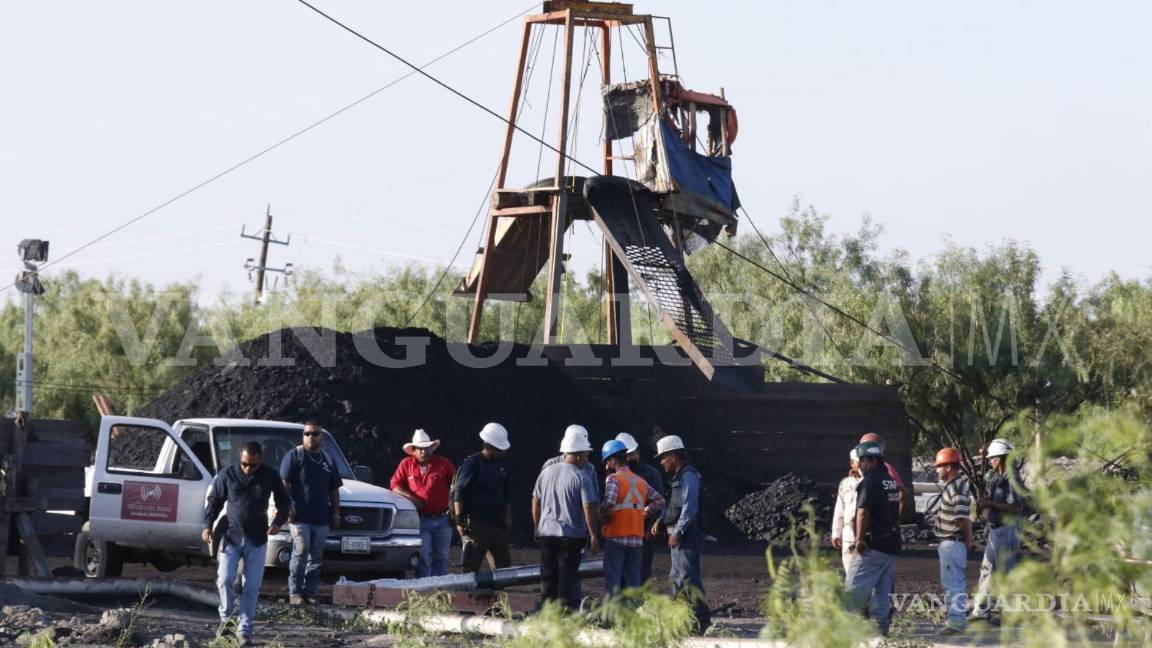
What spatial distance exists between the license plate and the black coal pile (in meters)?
9.80

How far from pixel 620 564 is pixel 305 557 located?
3.75 m

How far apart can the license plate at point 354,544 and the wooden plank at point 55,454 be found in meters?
3.00

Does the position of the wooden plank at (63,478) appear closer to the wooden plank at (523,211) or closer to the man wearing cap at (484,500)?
the man wearing cap at (484,500)

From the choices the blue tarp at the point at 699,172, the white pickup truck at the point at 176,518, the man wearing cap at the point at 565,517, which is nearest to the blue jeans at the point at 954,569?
the man wearing cap at the point at 565,517

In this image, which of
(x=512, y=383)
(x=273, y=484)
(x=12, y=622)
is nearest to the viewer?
(x=12, y=622)

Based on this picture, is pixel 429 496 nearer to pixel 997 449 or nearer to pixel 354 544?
pixel 354 544

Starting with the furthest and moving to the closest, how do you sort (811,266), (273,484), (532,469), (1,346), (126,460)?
(1,346) → (811,266) → (532,469) → (126,460) → (273,484)

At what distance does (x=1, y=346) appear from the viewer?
5769 cm

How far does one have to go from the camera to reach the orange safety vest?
12.3m

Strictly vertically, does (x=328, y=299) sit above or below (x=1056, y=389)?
above

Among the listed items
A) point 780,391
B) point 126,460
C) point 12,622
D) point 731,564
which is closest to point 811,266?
point 780,391

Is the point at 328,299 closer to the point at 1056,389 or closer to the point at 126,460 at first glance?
the point at 1056,389

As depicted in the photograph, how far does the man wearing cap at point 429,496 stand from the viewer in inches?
619

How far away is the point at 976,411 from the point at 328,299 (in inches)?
1096
